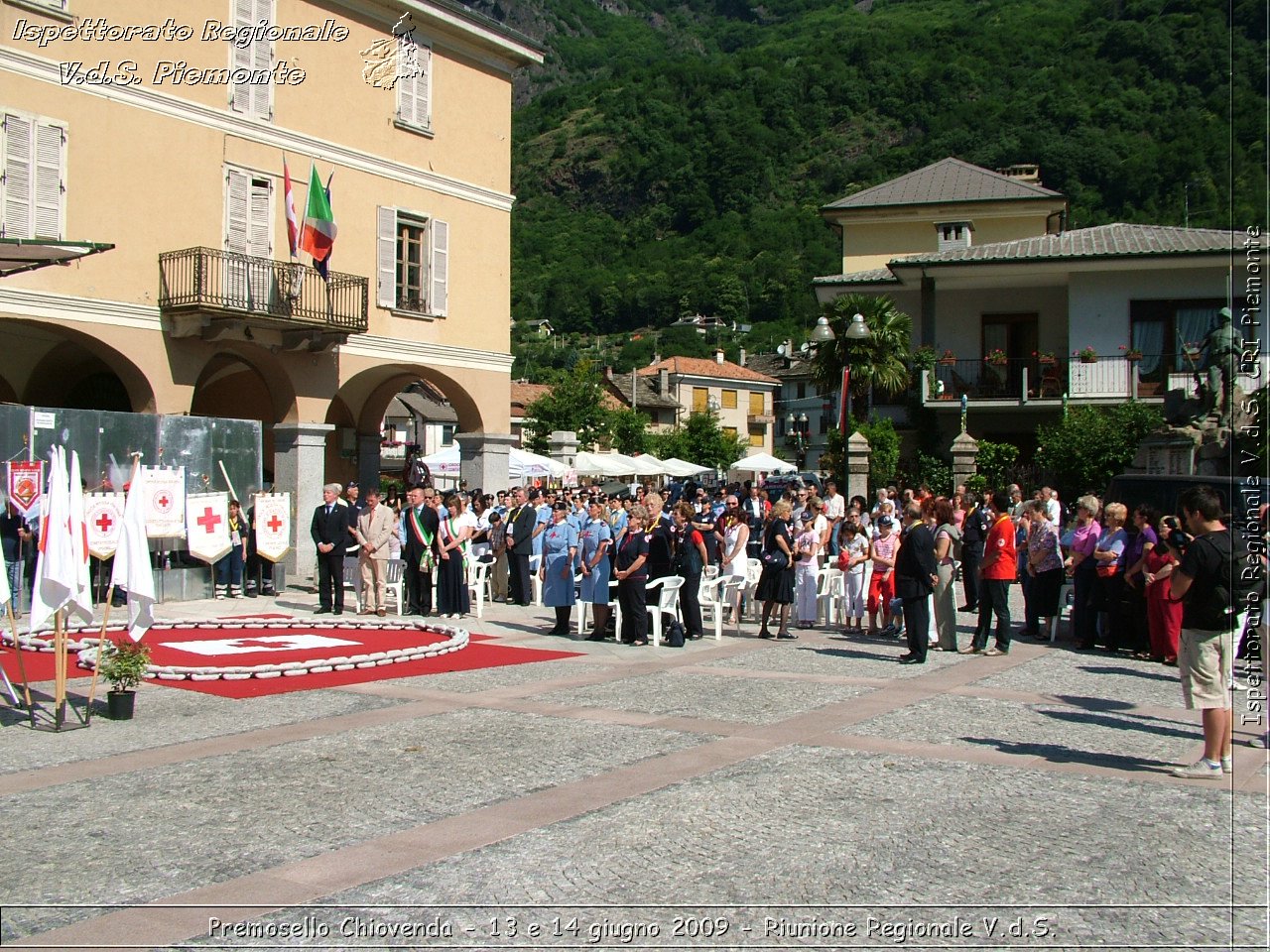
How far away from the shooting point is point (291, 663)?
488 inches

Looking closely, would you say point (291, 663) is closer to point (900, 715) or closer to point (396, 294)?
point (900, 715)

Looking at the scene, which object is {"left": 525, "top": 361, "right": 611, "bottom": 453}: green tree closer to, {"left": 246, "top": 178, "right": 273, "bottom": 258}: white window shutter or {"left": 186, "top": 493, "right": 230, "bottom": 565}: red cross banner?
{"left": 246, "top": 178, "right": 273, "bottom": 258}: white window shutter

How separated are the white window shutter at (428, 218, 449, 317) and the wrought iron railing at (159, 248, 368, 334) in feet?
7.13

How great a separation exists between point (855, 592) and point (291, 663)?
302 inches

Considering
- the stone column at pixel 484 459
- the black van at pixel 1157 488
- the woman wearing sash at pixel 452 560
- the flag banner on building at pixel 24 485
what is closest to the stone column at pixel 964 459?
the stone column at pixel 484 459

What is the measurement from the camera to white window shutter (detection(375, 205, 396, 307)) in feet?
81.6

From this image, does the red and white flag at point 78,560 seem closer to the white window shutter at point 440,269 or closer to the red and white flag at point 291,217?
the red and white flag at point 291,217

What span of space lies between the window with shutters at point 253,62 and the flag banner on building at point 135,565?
14444mm

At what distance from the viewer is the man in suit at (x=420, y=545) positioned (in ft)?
55.5

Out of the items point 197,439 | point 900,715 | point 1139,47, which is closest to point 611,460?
point 197,439

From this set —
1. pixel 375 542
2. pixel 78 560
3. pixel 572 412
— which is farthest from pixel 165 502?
pixel 572 412

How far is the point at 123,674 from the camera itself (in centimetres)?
986

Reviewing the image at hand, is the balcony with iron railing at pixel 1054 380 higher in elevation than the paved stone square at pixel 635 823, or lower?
higher

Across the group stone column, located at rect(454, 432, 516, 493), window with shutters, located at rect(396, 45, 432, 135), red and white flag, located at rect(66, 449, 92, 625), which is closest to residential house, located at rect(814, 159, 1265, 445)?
stone column, located at rect(454, 432, 516, 493)
